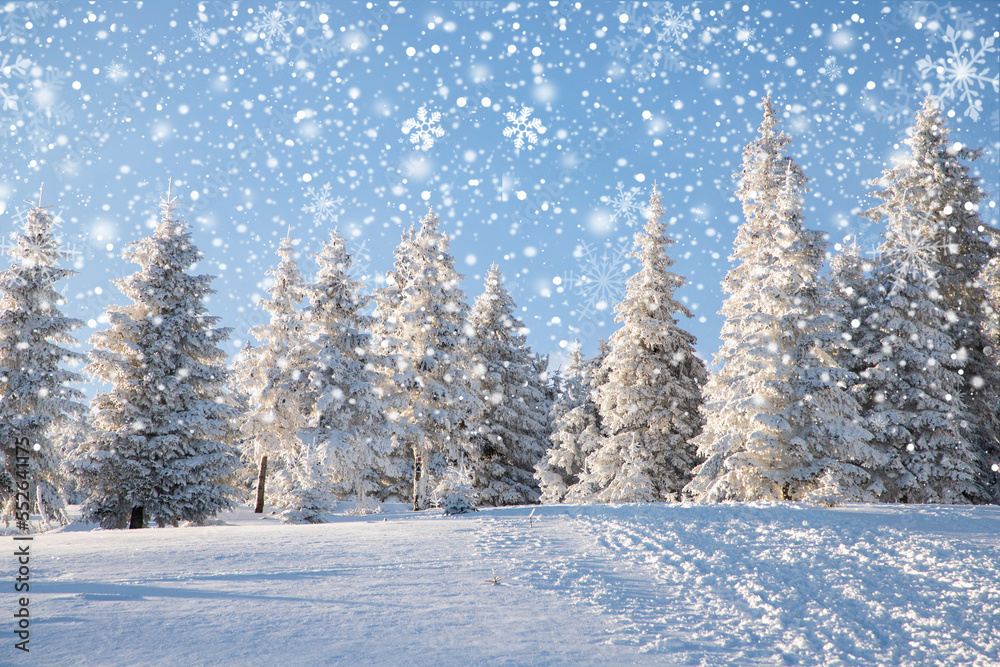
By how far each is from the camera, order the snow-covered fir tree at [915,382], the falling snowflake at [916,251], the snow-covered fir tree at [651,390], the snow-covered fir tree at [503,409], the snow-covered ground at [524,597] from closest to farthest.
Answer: the snow-covered ground at [524,597], the snow-covered fir tree at [915,382], the falling snowflake at [916,251], the snow-covered fir tree at [651,390], the snow-covered fir tree at [503,409]

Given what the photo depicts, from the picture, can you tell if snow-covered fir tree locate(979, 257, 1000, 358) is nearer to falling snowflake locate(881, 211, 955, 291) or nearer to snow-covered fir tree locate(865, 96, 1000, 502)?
snow-covered fir tree locate(865, 96, 1000, 502)

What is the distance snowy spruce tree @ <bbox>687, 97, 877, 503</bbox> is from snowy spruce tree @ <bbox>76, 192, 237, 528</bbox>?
1764cm

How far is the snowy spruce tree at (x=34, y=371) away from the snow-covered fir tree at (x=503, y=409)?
17.4 meters

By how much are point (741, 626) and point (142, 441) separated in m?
19.8

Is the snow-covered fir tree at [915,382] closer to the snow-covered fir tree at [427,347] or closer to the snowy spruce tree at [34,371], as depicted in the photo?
the snow-covered fir tree at [427,347]

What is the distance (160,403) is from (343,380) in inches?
252

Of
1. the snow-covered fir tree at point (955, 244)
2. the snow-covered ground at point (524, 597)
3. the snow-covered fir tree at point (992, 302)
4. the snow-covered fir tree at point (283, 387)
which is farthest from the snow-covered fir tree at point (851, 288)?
the snow-covered fir tree at point (283, 387)

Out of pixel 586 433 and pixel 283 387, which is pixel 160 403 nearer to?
pixel 283 387

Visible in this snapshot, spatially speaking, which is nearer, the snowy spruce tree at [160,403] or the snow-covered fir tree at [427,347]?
the snowy spruce tree at [160,403]

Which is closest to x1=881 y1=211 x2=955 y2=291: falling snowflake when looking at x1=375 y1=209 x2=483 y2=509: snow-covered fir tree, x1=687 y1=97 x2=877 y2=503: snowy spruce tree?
x1=687 y1=97 x2=877 y2=503: snowy spruce tree

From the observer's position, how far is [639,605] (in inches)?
285

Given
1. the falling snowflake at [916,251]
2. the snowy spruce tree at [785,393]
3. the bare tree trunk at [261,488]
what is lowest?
the bare tree trunk at [261,488]

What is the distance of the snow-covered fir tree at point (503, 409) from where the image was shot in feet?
101

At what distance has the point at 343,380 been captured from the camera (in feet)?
73.5
